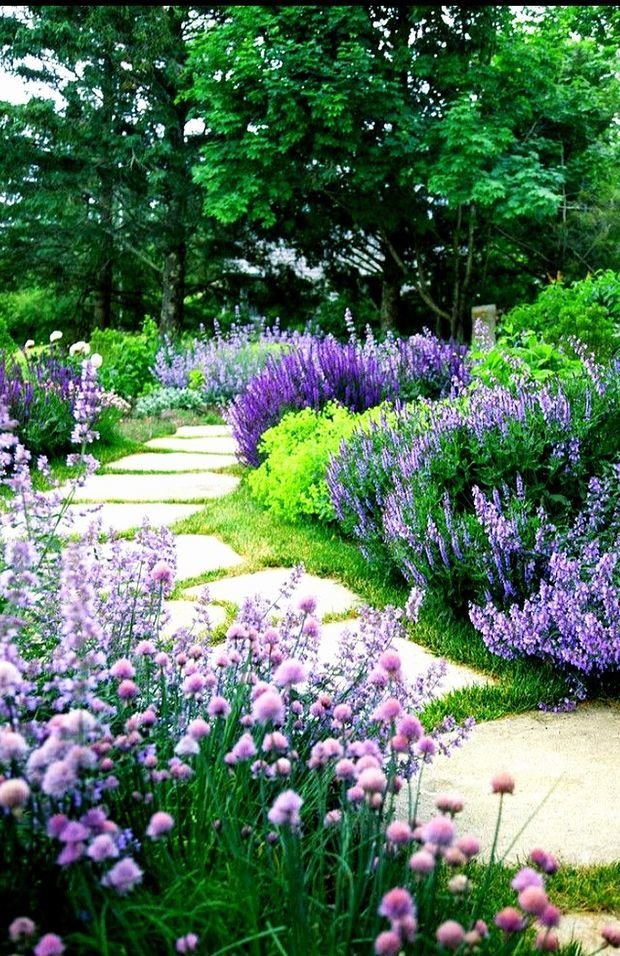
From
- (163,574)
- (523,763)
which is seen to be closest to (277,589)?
(523,763)

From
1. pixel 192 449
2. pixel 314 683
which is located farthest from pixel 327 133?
pixel 314 683

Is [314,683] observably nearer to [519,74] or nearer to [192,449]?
[192,449]

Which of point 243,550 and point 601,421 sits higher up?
point 601,421

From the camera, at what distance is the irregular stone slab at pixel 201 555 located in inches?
145

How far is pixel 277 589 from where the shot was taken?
11.0 feet

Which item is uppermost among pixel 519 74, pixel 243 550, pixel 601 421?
pixel 519 74

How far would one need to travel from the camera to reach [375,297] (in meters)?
20.4

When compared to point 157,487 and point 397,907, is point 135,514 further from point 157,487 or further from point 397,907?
point 397,907

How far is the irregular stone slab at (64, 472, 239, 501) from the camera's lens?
16.7ft

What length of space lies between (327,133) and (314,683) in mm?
15875

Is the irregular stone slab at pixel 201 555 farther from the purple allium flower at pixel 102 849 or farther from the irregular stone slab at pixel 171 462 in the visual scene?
the purple allium flower at pixel 102 849

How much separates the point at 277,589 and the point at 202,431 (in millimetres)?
5031

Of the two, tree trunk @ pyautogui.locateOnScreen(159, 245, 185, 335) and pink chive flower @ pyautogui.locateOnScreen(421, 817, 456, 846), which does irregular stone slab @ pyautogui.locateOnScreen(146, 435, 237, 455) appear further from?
tree trunk @ pyautogui.locateOnScreen(159, 245, 185, 335)

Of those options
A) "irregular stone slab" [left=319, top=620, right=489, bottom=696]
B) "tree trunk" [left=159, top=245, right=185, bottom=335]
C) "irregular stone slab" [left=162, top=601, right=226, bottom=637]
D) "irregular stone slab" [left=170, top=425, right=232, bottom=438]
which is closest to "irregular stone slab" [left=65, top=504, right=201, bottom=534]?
"irregular stone slab" [left=162, top=601, right=226, bottom=637]
